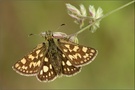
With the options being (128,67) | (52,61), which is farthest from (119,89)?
(52,61)

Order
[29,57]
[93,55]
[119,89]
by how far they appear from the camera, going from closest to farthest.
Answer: [93,55], [29,57], [119,89]

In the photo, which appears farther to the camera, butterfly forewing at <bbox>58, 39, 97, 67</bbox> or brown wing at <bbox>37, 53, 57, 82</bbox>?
brown wing at <bbox>37, 53, 57, 82</bbox>

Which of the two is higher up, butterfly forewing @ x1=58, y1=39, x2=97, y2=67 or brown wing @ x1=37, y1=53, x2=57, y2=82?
butterfly forewing @ x1=58, y1=39, x2=97, y2=67

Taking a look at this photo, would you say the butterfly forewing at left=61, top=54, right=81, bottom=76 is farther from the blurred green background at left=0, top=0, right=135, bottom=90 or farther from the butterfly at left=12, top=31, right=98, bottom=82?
the blurred green background at left=0, top=0, right=135, bottom=90

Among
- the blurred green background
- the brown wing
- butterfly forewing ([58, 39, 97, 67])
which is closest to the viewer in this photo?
butterfly forewing ([58, 39, 97, 67])

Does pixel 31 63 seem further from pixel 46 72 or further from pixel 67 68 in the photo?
pixel 67 68

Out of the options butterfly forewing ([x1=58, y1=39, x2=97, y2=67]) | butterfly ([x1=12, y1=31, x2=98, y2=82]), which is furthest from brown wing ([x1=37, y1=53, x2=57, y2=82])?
butterfly forewing ([x1=58, y1=39, x2=97, y2=67])

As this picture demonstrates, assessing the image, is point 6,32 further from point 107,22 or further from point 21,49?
point 107,22
